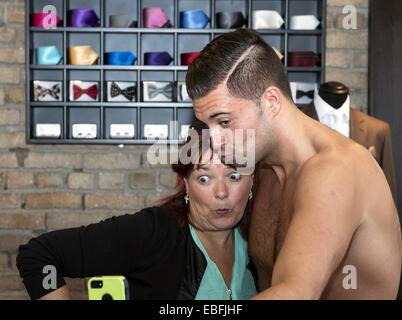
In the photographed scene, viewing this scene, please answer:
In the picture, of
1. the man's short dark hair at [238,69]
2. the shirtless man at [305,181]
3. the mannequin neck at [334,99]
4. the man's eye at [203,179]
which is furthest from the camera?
the mannequin neck at [334,99]

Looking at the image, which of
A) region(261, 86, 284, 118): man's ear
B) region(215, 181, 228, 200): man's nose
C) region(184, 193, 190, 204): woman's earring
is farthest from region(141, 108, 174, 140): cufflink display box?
region(261, 86, 284, 118): man's ear

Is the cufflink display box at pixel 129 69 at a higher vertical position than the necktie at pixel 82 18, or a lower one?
lower

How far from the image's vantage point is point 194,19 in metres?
3.69

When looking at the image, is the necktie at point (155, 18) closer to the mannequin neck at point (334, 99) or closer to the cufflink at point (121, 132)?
the cufflink at point (121, 132)

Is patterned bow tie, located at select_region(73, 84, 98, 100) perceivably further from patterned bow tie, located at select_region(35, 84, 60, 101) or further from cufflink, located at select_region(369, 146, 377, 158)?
A: cufflink, located at select_region(369, 146, 377, 158)

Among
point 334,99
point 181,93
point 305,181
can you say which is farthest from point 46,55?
point 305,181

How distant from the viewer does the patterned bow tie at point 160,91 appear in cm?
372

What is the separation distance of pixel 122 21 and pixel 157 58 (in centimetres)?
27

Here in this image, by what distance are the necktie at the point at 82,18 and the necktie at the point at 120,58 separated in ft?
0.62

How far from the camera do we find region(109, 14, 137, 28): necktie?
12.1 feet

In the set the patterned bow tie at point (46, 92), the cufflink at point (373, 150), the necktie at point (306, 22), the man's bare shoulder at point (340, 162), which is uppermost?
the necktie at point (306, 22)

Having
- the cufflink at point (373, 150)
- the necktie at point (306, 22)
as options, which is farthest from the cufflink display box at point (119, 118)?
the cufflink at point (373, 150)

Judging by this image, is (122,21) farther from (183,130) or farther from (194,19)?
(183,130)
